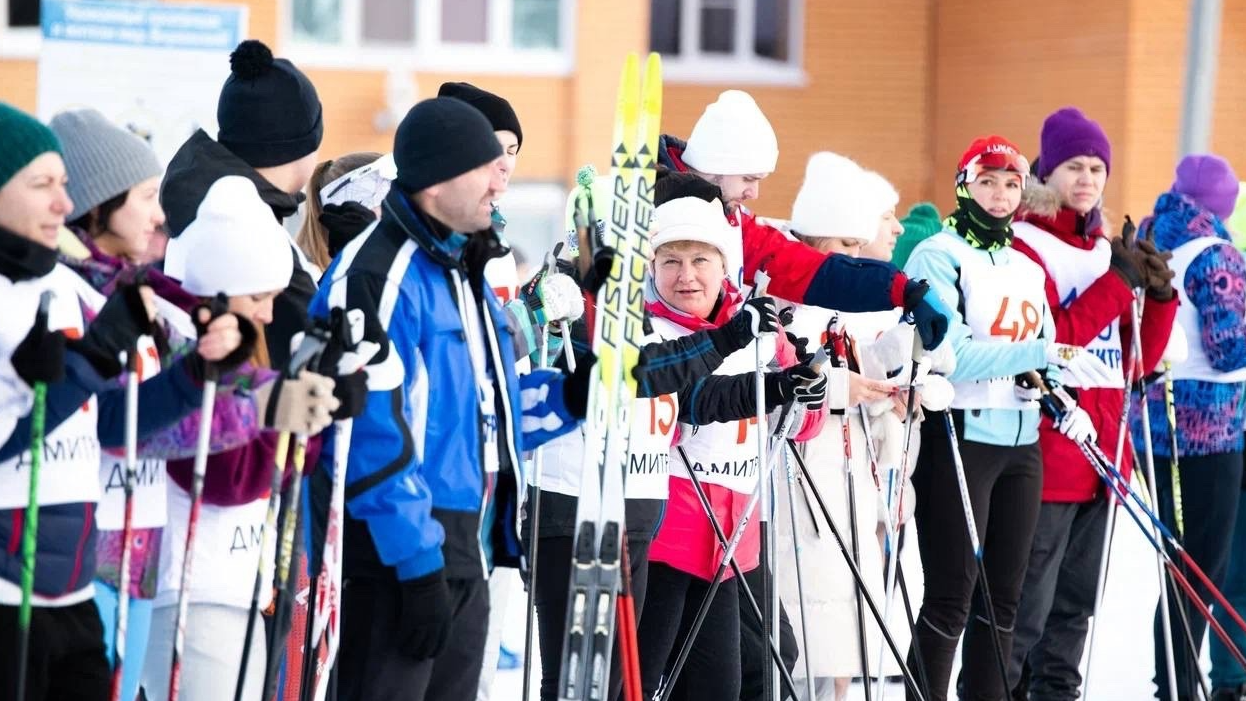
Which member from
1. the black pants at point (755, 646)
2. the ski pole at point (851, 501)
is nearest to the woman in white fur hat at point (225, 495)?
the black pants at point (755, 646)

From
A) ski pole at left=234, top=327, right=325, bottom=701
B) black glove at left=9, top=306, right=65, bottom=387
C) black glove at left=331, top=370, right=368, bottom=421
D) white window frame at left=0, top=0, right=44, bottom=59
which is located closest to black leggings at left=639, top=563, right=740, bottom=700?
ski pole at left=234, top=327, right=325, bottom=701

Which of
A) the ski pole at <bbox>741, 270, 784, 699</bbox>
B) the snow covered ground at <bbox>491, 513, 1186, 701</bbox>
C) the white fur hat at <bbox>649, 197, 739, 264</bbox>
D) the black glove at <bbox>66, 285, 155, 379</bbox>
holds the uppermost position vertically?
the white fur hat at <bbox>649, 197, 739, 264</bbox>

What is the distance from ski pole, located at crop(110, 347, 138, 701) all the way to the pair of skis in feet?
2.91

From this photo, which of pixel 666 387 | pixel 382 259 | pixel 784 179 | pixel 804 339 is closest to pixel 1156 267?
pixel 804 339

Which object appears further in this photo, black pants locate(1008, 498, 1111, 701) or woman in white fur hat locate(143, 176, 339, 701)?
black pants locate(1008, 498, 1111, 701)

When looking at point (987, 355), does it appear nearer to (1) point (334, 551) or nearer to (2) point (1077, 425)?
(2) point (1077, 425)

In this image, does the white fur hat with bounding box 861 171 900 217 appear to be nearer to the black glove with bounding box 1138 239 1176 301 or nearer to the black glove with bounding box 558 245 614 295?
the black glove with bounding box 1138 239 1176 301

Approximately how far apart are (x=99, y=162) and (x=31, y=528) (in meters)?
0.75

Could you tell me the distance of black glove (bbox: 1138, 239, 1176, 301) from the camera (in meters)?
5.59

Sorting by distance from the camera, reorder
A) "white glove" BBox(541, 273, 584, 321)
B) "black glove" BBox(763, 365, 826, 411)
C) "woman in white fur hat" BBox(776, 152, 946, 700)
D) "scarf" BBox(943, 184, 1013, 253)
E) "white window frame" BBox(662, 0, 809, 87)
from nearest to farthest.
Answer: "white glove" BBox(541, 273, 584, 321) → "black glove" BBox(763, 365, 826, 411) → "woman in white fur hat" BBox(776, 152, 946, 700) → "scarf" BBox(943, 184, 1013, 253) → "white window frame" BBox(662, 0, 809, 87)

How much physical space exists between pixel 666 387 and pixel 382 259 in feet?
3.16

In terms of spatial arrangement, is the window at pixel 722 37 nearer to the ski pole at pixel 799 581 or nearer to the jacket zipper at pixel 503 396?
the ski pole at pixel 799 581

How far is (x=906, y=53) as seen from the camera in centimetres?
1631

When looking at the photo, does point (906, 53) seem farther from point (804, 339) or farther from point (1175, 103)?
point (804, 339)
